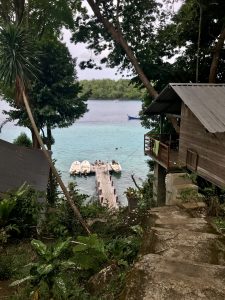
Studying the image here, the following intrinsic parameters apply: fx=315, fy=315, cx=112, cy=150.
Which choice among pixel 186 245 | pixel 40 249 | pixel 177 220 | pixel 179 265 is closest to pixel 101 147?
pixel 177 220

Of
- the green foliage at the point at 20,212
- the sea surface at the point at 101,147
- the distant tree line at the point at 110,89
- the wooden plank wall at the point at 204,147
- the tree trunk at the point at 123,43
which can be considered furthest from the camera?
the distant tree line at the point at 110,89

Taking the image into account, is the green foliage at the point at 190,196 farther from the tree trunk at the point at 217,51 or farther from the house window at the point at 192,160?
the tree trunk at the point at 217,51

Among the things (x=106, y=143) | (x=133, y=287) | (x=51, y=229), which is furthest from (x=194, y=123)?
(x=106, y=143)

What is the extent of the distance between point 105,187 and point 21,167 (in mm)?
20975

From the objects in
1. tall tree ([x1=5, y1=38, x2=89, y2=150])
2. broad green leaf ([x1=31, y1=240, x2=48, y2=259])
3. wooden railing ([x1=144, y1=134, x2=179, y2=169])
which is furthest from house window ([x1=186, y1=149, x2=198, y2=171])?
tall tree ([x1=5, y1=38, x2=89, y2=150])

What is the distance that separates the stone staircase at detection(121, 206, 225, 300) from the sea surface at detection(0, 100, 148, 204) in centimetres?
2375

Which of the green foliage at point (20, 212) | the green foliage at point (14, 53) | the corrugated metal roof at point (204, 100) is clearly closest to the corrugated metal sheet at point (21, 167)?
the green foliage at point (20, 212)

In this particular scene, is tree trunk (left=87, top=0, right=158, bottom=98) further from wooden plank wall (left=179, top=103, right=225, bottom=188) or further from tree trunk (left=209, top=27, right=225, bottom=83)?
wooden plank wall (left=179, top=103, right=225, bottom=188)

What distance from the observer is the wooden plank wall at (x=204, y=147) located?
12484 mm

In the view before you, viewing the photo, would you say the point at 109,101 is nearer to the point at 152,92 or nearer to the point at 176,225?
the point at 152,92

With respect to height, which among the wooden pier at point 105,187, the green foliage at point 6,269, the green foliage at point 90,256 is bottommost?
the wooden pier at point 105,187

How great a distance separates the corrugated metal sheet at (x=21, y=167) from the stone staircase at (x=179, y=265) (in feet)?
25.0

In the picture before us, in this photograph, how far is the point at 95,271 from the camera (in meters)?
6.57

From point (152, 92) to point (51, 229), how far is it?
11.8m
